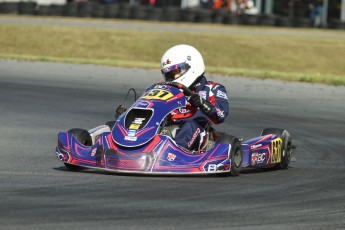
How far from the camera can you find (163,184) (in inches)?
300

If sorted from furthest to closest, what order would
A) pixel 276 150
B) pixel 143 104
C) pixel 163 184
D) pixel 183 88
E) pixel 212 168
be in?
pixel 276 150
pixel 183 88
pixel 143 104
pixel 212 168
pixel 163 184

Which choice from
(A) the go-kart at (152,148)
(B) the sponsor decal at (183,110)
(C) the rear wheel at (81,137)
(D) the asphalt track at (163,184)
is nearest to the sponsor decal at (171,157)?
(A) the go-kart at (152,148)

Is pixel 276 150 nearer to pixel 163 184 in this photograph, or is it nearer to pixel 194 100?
pixel 194 100

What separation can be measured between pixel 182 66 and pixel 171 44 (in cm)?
1736

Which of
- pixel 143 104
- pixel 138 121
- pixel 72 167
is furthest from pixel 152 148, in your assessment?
pixel 72 167

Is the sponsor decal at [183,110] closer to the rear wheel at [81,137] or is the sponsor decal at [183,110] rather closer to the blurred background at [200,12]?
the rear wheel at [81,137]

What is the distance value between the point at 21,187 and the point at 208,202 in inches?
54.4

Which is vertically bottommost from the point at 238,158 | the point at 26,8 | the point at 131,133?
the point at 26,8

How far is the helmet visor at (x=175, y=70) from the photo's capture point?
879 cm

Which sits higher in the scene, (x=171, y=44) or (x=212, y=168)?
(x=212, y=168)

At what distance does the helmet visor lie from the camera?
8.79 meters

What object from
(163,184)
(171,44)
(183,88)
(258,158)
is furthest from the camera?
(171,44)

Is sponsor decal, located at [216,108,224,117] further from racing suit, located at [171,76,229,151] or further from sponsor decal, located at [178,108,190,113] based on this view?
sponsor decal, located at [178,108,190,113]

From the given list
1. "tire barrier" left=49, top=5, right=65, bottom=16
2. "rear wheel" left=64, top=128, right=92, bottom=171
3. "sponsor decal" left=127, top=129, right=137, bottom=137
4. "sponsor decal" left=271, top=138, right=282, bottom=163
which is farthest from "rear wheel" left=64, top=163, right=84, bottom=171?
"tire barrier" left=49, top=5, right=65, bottom=16
